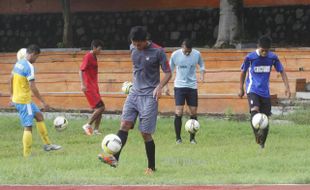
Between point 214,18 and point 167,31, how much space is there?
179 cm

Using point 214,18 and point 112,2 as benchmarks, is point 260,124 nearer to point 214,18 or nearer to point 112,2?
point 214,18

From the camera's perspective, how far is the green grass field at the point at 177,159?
10.9m

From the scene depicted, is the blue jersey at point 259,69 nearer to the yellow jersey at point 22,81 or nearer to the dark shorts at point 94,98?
the yellow jersey at point 22,81

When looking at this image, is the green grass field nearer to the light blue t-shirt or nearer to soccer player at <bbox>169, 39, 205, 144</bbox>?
soccer player at <bbox>169, 39, 205, 144</bbox>

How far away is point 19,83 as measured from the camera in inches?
551

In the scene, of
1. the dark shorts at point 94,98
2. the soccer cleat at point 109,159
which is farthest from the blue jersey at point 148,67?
the dark shorts at point 94,98

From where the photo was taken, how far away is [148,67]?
450 inches

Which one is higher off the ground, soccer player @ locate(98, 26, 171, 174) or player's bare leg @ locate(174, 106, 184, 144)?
soccer player @ locate(98, 26, 171, 174)

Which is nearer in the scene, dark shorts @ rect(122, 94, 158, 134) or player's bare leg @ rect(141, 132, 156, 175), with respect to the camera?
dark shorts @ rect(122, 94, 158, 134)

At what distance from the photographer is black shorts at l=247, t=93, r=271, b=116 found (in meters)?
14.2

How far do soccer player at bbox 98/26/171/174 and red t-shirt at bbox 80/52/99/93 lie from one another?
562 cm

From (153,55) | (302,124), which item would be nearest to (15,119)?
(302,124)

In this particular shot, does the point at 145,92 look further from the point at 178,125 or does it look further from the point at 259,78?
the point at 178,125

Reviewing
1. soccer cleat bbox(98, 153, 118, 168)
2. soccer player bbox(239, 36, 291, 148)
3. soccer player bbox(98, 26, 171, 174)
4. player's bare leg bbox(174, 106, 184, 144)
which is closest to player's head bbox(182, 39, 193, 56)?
player's bare leg bbox(174, 106, 184, 144)
